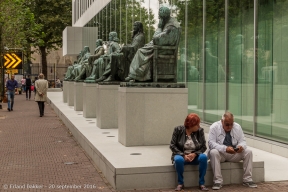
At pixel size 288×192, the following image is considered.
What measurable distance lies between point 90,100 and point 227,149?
33.9ft

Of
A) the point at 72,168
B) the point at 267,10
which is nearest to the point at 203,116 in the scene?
the point at 267,10

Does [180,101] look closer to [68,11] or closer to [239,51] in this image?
[239,51]

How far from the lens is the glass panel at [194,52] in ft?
52.6

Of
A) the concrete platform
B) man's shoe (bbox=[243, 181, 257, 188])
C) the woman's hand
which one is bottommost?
man's shoe (bbox=[243, 181, 257, 188])

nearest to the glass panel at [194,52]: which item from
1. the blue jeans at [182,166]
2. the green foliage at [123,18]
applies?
the green foliage at [123,18]

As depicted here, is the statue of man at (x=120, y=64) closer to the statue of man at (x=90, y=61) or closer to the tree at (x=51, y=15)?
the statue of man at (x=90, y=61)

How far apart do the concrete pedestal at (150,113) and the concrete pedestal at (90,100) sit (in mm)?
6893

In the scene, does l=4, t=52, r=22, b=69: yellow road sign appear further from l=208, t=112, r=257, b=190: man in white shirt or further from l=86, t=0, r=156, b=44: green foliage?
l=208, t=112, r=257, b=190: man in white shirt

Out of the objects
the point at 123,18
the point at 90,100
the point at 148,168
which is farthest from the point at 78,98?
the point at 148,168

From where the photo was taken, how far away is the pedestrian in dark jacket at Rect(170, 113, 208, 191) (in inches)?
300

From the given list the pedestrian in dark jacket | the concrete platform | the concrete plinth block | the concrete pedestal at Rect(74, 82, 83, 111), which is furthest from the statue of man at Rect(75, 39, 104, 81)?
the pedestrian in dark jacket

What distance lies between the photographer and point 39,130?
16.7 m

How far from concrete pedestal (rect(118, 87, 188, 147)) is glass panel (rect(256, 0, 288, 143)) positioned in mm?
2191

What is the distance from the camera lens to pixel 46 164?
10.2 m
